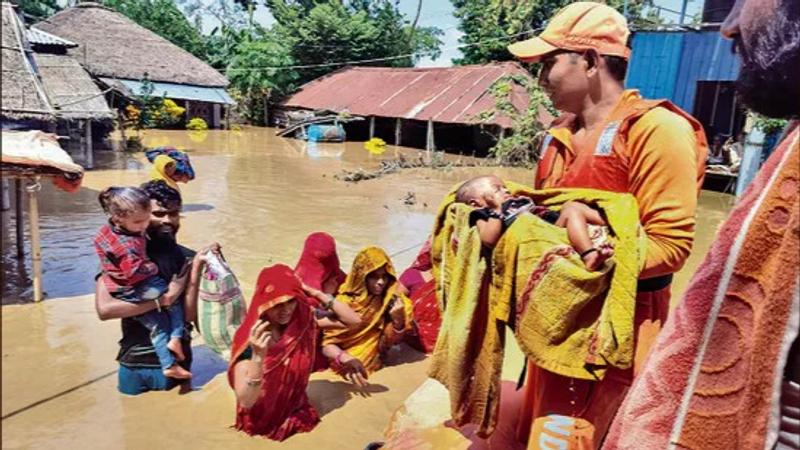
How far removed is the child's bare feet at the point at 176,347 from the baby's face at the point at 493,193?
275 centimetres

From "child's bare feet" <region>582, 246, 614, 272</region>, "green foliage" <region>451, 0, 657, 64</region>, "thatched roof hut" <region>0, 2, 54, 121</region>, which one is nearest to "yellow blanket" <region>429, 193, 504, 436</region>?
"child's bare feet" <region>582, 246, 614, 272</region>

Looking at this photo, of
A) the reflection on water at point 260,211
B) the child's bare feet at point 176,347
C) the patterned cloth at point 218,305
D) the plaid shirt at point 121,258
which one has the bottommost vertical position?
the reflection on water at point 260,211

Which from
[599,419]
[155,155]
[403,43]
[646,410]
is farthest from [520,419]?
[403,43]

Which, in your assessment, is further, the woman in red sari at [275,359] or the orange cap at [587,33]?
the woman in red sari at [275,359]

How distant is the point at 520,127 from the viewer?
19703 millimetres

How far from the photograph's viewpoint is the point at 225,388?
433 cm

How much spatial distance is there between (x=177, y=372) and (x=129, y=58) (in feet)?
80.6

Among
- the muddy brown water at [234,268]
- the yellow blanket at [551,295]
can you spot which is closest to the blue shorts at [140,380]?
the muddy brown water at [234,268]

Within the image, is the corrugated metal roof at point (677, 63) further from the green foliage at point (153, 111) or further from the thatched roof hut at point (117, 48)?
the thatched roof hut at point (117, 48)

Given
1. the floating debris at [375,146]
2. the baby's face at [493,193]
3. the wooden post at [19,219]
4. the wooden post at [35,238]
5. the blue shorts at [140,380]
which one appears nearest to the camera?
the baby's face at [493,193]

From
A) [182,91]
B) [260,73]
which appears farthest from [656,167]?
[260,73]

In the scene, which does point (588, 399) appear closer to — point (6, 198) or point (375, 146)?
point (6, 198)

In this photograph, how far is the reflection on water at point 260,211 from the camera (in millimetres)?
7977

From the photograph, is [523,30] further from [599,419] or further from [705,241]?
[599,419]
